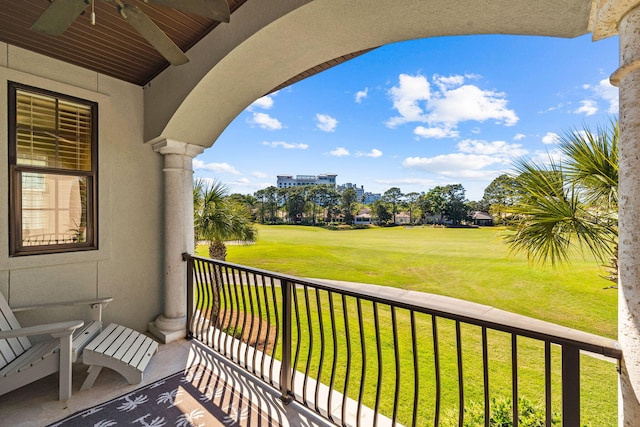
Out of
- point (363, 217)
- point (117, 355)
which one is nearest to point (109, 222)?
point (117, 355)

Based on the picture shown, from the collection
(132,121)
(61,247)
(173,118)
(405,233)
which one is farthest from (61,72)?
(405,233)

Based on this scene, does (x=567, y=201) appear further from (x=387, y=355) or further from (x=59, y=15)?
(x=59, y=15)

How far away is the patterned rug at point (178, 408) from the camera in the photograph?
1.92 m

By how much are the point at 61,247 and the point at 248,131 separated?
34102 millimetres

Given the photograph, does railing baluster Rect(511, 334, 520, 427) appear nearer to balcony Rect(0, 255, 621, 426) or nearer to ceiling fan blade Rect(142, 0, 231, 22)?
balcony Rect(0, 255, 621, 426)

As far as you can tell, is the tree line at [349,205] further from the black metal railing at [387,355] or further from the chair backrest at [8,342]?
the chair backrest at [8,342]

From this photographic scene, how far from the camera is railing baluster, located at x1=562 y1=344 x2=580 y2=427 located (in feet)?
3.51

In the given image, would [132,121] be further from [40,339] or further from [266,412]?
[266,412]

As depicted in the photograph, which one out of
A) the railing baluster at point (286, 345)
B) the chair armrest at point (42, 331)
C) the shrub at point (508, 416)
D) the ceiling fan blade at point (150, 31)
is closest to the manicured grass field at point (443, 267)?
the shrub at point (508, 416)

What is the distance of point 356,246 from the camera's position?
80.6ft

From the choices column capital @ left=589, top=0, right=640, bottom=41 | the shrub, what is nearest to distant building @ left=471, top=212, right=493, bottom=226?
the shrub

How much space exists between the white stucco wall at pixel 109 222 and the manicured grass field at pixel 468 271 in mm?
4253

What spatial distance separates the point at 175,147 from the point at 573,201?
417 cm

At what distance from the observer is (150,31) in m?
1.56
